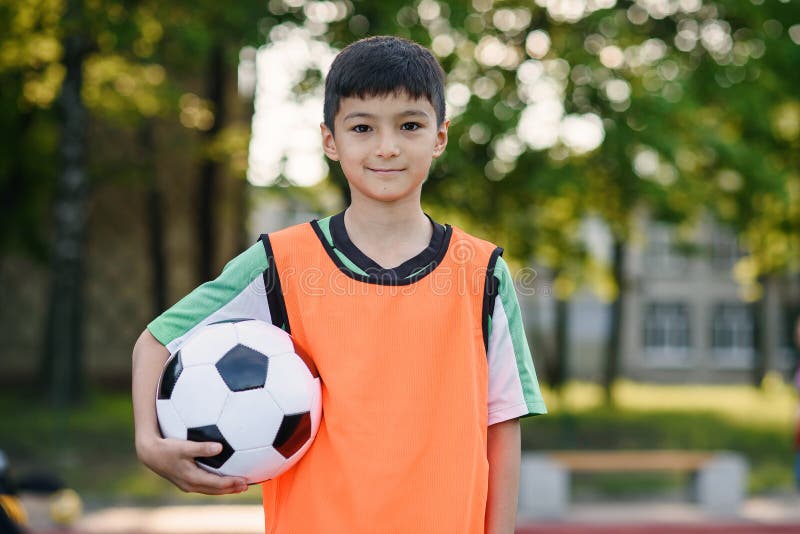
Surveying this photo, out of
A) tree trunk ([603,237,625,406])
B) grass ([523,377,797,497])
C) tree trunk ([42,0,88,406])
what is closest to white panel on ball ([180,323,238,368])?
grass ([523,377,797,497])

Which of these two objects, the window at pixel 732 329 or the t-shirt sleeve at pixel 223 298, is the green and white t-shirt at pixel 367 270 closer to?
the t-shirt sleeve at pixel 223 298

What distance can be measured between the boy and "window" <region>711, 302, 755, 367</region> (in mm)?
43621

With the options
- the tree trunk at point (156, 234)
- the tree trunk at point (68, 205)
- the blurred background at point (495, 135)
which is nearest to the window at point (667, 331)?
the blurred background at point (495, 135)

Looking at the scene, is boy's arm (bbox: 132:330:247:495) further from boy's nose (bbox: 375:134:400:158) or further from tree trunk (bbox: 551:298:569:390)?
tree trunk (bbox: 551:298:569:390)

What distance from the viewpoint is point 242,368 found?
7.08ft

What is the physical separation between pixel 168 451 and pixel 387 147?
811 mm

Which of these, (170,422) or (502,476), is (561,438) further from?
(170,422)

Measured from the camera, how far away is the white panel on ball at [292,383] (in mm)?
2068

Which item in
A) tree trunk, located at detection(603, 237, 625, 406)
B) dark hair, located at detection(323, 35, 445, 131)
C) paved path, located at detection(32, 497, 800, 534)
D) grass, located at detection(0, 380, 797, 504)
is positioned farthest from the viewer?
tree trunk, located at detection(603, 237, 625, 406)

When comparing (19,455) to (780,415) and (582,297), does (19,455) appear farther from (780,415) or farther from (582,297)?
(582,297)

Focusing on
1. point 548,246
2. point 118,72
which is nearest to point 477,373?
point 118,72

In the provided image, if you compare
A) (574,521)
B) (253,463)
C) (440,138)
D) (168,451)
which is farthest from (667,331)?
(168,451)

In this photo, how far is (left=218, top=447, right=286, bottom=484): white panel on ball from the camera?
2.06m

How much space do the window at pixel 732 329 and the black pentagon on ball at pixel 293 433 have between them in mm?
43826
